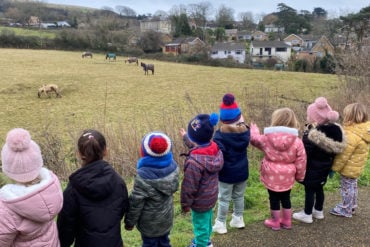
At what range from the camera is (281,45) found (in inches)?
2505

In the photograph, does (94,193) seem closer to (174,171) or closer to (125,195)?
(125,195)

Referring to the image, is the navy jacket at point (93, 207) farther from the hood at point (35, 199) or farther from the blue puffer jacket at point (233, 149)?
the blue puffer jacket at point (233, 149)

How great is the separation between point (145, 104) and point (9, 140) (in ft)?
60.2

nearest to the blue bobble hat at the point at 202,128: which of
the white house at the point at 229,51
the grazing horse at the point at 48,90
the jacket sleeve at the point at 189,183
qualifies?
the jacket sleeve at the point at 189,183

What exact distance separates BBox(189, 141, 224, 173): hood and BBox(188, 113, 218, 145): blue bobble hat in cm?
7

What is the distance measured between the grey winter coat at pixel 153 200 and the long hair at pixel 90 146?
41 centimetres

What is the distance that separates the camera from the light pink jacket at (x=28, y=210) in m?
2.31

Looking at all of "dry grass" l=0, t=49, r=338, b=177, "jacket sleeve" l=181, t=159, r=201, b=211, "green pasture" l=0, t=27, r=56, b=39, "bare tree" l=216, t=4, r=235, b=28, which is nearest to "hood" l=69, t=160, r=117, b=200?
"jacket sleeve" l=181, t=159, r=201, b=211

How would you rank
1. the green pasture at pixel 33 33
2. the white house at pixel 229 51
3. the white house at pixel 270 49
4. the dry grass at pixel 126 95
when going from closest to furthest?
1. the dry grass at pixel 126 95
2. the green pasture at pixel 33 33
3. the white house at pixel 229 51
4. the white house at pixel 270 49

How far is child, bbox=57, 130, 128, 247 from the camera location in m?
2.64

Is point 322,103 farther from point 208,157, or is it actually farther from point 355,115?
point 208,157

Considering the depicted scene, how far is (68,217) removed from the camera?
2.66 m

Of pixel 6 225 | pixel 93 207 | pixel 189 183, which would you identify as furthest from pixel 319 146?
pixel 6 225

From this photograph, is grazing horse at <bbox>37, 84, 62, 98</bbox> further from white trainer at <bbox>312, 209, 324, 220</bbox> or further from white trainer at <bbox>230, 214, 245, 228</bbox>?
white trainer at <bbox>312, 209, 324, 220</bbox>
